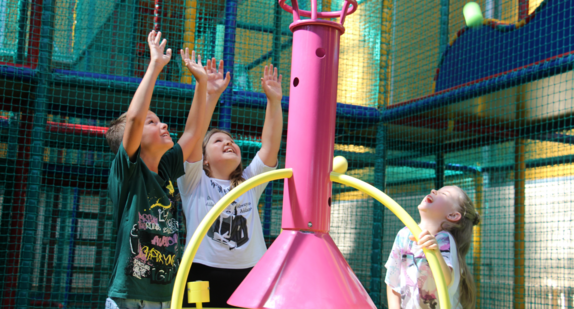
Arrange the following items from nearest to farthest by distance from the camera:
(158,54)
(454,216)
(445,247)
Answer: (158,54)
(445,247)
(454,216)

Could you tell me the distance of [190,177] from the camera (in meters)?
1.61

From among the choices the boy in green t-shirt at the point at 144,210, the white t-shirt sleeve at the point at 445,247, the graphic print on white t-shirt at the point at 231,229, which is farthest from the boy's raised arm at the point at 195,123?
the white t-shirt sleeve at the point at 445,247

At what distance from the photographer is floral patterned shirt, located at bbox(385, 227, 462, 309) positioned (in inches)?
62.7

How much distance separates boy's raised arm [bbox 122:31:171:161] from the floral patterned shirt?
0.98 m

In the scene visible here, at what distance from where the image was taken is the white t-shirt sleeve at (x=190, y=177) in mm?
1593

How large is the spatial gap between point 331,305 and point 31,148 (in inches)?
91.9

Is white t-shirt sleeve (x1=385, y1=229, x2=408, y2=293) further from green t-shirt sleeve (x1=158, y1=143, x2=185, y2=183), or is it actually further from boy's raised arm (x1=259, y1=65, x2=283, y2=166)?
green t-shirt sleeve (x1=158, y1=143, x2=185, y2=183)

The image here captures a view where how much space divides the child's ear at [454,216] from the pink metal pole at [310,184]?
120 centimetres

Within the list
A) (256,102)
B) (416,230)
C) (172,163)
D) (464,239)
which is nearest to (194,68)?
(172,163)

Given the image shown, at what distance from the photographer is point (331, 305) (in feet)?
1.84

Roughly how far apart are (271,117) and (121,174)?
0.52 metres

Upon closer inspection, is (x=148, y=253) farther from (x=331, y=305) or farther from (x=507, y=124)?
(x=507, y=124)

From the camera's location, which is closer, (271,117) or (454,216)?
(271,117)

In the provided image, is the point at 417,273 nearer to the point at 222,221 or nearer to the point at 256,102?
the point at 222,221
